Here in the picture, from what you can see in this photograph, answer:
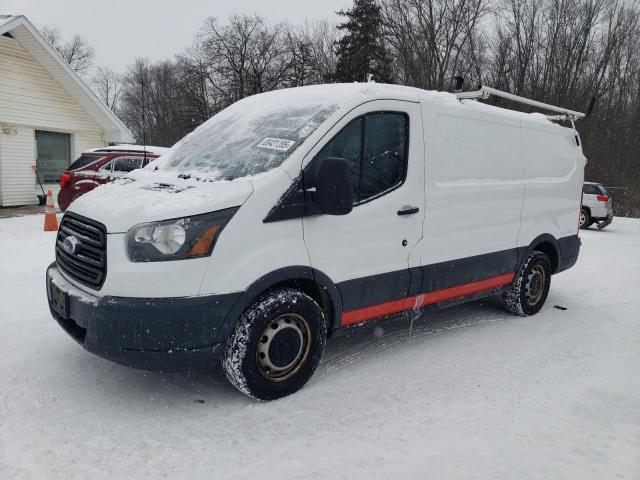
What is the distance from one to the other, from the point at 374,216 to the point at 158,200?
60.3 inches

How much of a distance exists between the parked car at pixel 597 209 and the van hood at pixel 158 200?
47.1ft

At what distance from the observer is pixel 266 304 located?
10.6 ft

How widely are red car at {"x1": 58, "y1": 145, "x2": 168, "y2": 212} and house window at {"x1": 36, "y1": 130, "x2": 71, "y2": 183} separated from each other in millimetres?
4734

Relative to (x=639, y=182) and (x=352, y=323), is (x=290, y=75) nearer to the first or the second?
(x=639, y=182)

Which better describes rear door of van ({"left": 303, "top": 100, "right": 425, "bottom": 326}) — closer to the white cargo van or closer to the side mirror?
the white cargo van

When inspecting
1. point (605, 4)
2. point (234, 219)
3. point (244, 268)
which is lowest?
point (244, 268)

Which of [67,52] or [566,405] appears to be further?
[67,52]

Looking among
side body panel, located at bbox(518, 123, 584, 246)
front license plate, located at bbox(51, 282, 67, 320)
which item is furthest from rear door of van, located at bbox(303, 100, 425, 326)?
side body panel, located at bbox(518, 123, 584, 246)

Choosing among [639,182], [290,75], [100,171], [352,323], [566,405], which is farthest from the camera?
[290,75]

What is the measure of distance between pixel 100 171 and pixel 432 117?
10071 mm

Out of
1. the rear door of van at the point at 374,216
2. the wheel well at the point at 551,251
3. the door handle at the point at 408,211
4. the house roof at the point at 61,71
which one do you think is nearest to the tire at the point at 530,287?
the wheel well at the point at 551,251

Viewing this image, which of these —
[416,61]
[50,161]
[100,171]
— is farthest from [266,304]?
[416,61]

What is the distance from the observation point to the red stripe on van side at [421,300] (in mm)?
3873

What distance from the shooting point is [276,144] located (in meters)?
3.55
